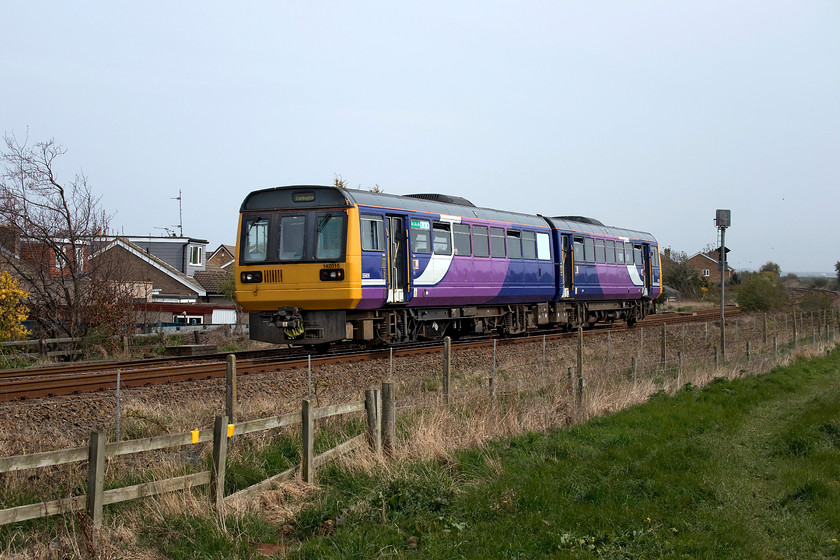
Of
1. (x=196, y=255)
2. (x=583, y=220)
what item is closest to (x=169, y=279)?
(x=196, y=255)

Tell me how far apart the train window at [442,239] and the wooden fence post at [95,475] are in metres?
11.8

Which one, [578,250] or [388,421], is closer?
[388,421]

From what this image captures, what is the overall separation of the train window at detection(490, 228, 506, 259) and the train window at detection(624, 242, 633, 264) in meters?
8.80

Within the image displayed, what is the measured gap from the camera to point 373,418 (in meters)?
8.97

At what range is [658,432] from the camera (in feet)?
36.8

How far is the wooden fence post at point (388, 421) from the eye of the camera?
9.07 m

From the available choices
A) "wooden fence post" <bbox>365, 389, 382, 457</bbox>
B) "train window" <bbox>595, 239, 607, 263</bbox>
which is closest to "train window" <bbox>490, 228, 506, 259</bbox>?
"train window" <bbox>595, 239, 607, 263</bbox>

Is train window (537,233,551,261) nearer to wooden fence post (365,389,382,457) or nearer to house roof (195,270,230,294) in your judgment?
wooden fence post (365,389,382,457)

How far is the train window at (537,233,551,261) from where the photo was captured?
72.8 ft

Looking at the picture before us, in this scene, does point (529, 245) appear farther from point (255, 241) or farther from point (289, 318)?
point (255, 241)

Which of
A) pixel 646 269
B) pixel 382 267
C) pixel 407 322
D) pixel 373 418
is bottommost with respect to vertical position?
pixel 373 418

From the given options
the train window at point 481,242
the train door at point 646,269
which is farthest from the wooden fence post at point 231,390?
the train door at point 646,269

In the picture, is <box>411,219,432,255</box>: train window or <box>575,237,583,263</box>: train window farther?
<box>575,237,583,263</box>: train window

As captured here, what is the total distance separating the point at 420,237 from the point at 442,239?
88 centimetres
